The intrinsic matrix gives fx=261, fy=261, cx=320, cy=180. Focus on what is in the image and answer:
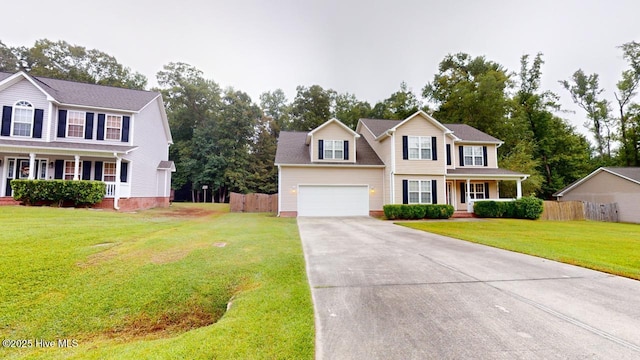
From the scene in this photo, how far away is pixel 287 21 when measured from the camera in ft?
58.7

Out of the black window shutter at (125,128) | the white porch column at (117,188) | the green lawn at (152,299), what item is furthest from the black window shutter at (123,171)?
the green lawn at (152,299)

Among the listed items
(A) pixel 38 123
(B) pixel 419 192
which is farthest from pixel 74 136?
(B) pixel 419 192

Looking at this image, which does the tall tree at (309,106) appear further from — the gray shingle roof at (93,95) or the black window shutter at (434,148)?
the black window shutter at (434,148)

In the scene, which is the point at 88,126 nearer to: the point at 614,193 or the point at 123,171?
the point at 123,171

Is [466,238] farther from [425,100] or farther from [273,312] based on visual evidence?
[425,100]

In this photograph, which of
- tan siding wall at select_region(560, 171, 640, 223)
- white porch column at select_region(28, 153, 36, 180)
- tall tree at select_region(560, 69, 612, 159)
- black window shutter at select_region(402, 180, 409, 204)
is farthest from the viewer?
tall tree at select_region(560, 69, 612, 159)

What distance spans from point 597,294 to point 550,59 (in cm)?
3621

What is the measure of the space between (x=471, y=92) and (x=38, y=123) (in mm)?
35011

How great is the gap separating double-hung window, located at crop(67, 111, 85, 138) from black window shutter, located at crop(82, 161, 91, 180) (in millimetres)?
1622

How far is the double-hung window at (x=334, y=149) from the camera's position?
56.5ft

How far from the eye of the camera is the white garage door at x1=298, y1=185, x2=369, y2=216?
54.4 ft

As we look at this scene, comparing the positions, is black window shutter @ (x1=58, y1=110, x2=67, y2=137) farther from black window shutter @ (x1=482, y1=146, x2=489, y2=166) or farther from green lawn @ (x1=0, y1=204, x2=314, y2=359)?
black window shutter @ (x1=482, y1=146, x2=489, y2=166)

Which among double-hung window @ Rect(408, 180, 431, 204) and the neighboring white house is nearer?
double-hung window @ Rect(408, 180, 431, 204)

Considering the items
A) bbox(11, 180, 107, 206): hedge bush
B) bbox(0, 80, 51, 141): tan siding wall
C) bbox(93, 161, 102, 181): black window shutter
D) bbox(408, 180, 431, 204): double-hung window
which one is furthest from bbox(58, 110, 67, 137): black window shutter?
bbox(408, 180, 431, 204): double-hung window
